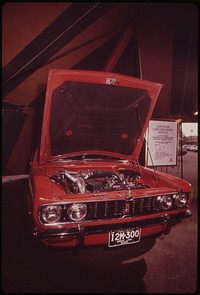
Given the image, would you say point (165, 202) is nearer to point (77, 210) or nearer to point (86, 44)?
point (77, 210)

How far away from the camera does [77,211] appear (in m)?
2.01

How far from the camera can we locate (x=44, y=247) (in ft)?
6.44

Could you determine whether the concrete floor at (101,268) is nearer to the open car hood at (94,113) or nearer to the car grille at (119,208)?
the car grille at (119,208)

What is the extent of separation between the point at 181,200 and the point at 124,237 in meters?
0.87

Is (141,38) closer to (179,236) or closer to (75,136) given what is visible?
(75,136)

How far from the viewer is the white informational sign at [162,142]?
5199 millimetres

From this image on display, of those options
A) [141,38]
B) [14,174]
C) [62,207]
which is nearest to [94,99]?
[62,207]

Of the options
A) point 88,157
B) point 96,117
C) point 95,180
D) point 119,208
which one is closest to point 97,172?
point 95,180

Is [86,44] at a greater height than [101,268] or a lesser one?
greater

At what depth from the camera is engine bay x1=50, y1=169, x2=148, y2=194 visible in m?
2.47

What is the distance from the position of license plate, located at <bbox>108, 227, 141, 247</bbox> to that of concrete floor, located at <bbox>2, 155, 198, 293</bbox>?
0.11 metres

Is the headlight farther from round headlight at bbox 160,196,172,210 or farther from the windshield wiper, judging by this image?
the windshield wiper

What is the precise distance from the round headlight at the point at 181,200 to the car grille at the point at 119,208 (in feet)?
1.22

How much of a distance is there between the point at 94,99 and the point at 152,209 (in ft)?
5.09
